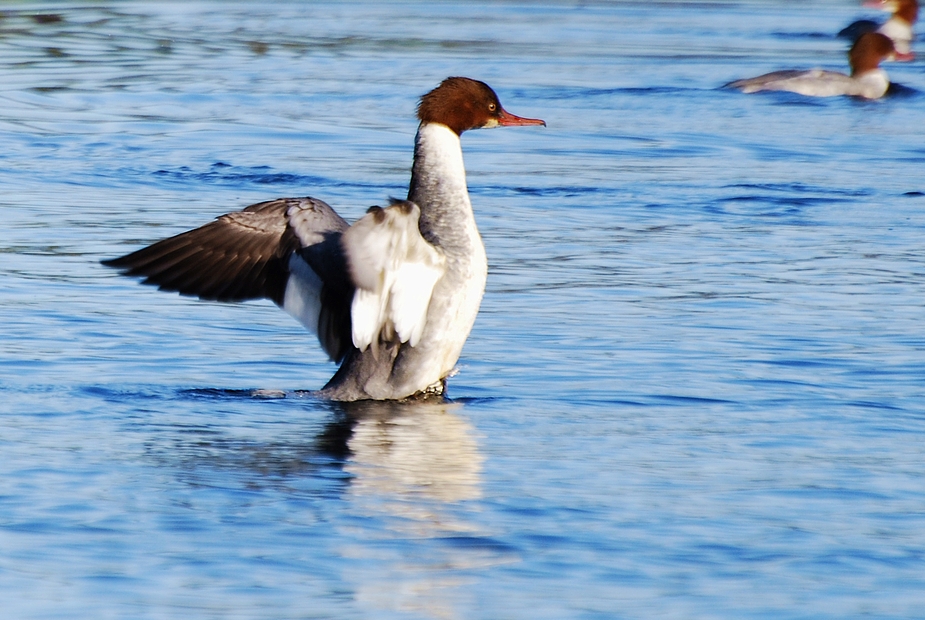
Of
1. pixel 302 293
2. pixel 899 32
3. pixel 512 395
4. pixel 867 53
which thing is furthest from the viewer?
pixel 899 32

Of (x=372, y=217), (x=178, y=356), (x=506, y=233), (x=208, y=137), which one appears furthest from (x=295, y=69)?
(x=372, y=217)

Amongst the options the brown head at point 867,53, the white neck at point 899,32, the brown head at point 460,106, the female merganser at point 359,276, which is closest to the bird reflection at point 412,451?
the female merganser at point 359,276

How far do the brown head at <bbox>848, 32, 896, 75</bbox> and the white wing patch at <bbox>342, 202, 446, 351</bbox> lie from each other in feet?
42.9

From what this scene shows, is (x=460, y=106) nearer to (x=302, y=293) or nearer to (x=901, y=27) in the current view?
(x=302, y=293)

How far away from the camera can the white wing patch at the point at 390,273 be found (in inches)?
231

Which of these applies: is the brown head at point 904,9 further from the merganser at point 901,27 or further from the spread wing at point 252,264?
the spread wing at point 252,264

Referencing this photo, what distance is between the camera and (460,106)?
6.94 m

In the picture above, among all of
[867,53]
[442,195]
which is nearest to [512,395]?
[442,195]

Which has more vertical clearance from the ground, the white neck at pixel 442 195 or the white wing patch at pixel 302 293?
the white neck at pixel 442 195

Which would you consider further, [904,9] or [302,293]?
[904,9]

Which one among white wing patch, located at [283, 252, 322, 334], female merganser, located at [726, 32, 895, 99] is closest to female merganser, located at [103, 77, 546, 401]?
white wing patch, located at [283, 252, 322, 334]

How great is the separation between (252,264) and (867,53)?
13.3 m

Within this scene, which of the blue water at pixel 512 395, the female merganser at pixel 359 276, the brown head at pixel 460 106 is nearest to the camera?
the blue water at pixel 512 395

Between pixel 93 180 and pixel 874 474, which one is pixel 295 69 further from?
pixel 874 474
